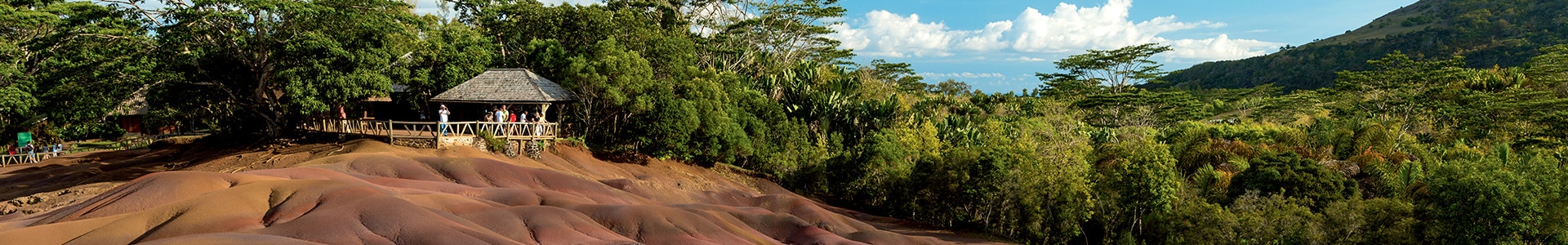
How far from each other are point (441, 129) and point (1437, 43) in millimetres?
107298

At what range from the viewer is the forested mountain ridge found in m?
89.4

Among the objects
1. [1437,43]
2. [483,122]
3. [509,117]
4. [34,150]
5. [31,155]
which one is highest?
[1437,43]

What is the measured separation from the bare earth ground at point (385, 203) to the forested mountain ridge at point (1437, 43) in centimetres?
8643

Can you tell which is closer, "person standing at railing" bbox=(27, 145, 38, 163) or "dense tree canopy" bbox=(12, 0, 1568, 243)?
"dense tree canopy" bbox=(12, 0, 1568, 243)

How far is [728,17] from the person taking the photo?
50.6 metres

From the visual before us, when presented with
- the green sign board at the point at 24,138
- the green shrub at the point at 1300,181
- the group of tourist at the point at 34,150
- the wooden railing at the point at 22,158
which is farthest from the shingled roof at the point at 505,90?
the green shrub at the point at 1300,181

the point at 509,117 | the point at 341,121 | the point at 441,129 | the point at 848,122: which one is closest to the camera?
the point at 441,129

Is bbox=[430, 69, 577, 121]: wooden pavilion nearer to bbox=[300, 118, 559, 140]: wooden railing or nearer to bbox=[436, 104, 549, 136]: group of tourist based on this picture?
bbox=[436, 104, 549, 136]: group of tourist

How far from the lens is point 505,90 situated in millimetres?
30984

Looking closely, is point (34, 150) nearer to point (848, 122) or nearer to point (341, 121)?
point (341, 121)

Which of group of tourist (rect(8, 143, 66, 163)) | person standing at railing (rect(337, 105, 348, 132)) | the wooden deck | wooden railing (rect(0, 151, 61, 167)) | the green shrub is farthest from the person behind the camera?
group of tourist (rect(8, 143, 66, 163))

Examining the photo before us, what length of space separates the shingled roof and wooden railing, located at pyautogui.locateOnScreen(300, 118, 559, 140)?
0.95 m

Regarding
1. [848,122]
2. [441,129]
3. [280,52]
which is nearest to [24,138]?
[280,52]

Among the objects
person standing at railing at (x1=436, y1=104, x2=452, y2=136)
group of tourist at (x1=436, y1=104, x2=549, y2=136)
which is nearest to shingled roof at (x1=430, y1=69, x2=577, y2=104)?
group of tourist at (x1=436, y1=104, x2=549, y2=136)
